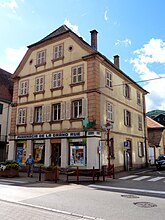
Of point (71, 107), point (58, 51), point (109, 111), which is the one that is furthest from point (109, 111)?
point (58, 51)

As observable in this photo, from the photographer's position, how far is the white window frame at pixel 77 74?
1940cm

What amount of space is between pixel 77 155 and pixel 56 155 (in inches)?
91.1

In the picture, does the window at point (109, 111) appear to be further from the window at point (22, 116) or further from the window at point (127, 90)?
the window at point (22, 116)

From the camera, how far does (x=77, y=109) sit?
19.0m

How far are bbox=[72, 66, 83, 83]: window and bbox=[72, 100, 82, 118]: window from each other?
6.00 feet

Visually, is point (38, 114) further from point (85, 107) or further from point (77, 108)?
point (85, 107)

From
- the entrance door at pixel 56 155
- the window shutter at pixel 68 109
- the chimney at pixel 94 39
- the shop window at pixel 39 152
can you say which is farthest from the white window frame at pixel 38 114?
the chimney at pixel 94 39

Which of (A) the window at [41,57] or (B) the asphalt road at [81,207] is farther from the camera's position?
(A) the window at [41,57]

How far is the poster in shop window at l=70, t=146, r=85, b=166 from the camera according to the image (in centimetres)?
1780

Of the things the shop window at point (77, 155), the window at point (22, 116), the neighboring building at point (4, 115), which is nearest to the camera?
the shop window at point (77, 155)

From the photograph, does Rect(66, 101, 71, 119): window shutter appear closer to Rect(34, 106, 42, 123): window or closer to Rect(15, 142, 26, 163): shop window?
Rect(34, 106, 42, 123): window

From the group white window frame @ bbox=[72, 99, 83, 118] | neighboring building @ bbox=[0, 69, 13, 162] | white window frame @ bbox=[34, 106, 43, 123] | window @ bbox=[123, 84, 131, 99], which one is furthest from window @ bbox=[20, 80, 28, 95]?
window @ bbox=[123, 84, 131, 99]

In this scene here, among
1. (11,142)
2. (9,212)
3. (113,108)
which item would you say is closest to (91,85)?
(113,108)

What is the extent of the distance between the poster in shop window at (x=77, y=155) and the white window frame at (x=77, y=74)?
5458 millimetres
